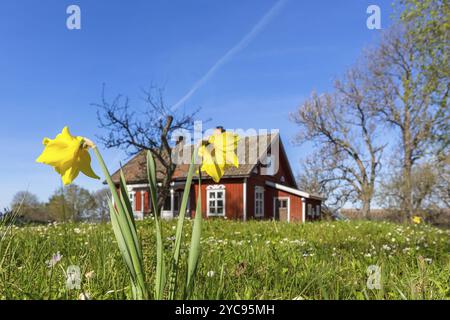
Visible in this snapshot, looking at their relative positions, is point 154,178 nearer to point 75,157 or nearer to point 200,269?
point 75,157

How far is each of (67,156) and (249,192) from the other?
→ 65.7 ft

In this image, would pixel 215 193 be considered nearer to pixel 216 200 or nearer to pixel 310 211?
pixel 216 200

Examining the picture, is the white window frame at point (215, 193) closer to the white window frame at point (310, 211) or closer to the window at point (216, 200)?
the window at point (216, 200)

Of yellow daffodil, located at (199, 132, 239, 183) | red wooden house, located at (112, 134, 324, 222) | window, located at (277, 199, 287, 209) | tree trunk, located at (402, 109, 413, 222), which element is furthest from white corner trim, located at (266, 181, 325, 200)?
yellow daffodil, located at (199, 132, 239, 183)

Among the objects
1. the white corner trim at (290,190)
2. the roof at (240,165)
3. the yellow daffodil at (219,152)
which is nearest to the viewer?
the yellow daffodil at (219,152)

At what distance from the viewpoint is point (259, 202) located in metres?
22.5

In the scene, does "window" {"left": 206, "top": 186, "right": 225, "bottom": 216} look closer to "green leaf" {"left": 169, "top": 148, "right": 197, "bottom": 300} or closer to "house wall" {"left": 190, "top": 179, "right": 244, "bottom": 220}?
"house wall" {"left": 190, "top": 179, "right": 244, "bottom": 220}

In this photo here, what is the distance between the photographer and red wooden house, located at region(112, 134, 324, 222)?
2106 cm

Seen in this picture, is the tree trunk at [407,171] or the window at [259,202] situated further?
the window at [259,202]

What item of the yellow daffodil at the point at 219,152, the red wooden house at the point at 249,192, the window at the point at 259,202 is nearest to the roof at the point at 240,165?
the red wooden house at the point at 249,192

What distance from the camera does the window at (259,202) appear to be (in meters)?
22.2

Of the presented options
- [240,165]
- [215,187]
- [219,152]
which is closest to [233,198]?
[215,187]
